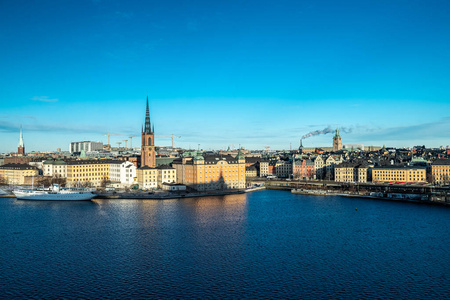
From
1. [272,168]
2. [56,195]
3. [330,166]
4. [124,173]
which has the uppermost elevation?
[330,166]

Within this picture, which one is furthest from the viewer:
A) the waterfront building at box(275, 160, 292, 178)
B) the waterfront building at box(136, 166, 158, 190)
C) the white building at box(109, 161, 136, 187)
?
the waterfront building at box(275, 160, 292, 178)

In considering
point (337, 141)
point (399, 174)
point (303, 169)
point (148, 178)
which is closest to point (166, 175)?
point (148, 178)

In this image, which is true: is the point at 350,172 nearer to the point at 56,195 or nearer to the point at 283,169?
the point at 283,169

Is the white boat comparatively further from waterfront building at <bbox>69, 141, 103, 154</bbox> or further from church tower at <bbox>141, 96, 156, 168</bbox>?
waterfront building at <bbox>69, 141, 103, 154</bbox>

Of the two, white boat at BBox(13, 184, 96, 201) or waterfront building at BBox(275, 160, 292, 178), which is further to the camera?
waterfront building at BBox(275, 160, 292, 178)

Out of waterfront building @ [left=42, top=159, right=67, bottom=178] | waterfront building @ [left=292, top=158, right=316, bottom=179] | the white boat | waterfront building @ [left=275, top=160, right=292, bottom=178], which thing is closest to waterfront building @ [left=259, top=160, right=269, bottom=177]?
waterfront building @ [left=275, top=160, right=292, bottom=178]

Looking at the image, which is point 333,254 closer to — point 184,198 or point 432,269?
point 432,269
